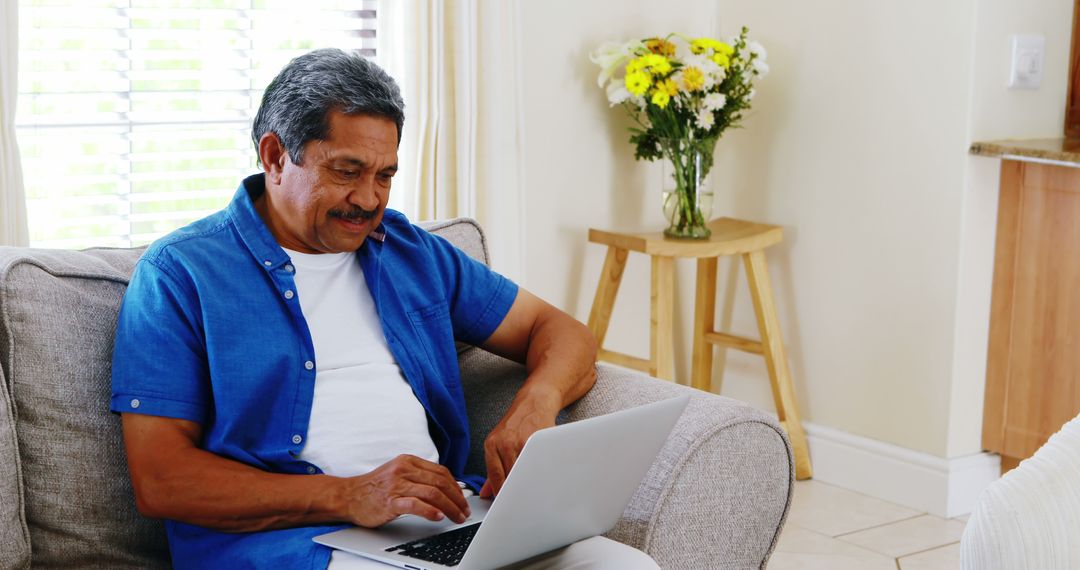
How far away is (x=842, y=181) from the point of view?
122 inches

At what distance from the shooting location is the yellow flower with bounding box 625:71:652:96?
115 inches

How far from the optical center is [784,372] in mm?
3172

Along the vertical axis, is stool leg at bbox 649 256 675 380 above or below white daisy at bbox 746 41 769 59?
below

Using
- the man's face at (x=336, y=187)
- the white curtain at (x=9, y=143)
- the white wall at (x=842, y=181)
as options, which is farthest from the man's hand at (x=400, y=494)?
the white wall at (x=842, y=181)

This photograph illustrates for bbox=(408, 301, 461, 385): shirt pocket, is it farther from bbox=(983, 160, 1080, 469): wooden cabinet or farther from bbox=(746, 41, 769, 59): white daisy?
bbox=(983, 160, 1080, 469): wooden cabinet

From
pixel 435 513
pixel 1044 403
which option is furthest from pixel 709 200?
pixel 435 513

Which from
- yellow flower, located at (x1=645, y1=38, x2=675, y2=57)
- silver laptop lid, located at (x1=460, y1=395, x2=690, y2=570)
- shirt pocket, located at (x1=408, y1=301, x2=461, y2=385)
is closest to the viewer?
silver laptop lid, located at (x1=460, y1=395, x2=690, y2=570)

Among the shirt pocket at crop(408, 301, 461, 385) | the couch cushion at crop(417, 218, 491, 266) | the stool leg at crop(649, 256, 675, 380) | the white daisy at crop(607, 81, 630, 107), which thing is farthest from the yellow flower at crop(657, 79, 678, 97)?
the shirt pocket at crop(408, 301, 461, 385)

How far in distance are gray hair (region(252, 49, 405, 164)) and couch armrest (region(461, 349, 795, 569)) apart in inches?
22.1

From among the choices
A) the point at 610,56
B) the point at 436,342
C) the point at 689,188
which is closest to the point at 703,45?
the point at 610,56

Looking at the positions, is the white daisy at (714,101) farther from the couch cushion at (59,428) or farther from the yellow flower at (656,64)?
the couch cushion at (59,428)

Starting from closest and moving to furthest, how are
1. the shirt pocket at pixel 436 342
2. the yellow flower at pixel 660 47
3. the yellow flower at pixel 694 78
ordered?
the shirt pocket at pixel 436 342 < the yellow flower at pixel 694 78 < the yellow flower at pixel 660 47

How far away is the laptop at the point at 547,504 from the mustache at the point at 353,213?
1.41 ft

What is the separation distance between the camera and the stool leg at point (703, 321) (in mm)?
3414
